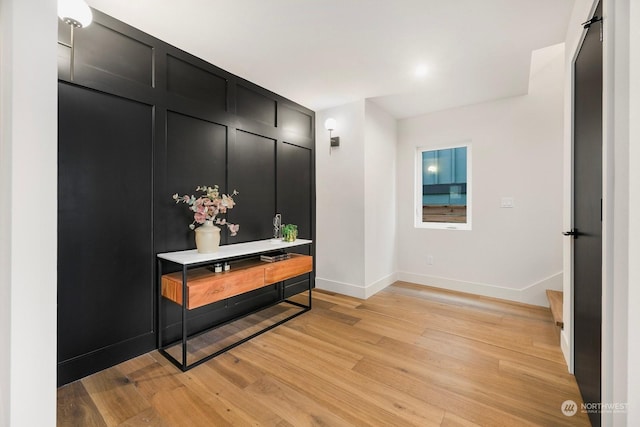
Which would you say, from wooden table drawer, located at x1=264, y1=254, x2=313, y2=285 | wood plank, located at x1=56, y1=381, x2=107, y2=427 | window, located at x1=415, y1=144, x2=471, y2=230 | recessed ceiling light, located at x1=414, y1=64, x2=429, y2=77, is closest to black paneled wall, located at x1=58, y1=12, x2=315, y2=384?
wood plank, located at x1=56, y1=381, x2=107, y2=427

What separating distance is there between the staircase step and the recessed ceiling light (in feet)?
7.89

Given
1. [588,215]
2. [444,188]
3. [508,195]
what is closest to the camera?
[588,215]

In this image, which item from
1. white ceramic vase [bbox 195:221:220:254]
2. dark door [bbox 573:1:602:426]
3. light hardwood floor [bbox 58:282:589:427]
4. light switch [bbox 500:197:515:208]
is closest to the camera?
dark door [bbox 573:1:602:426]

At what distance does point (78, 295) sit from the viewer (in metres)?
1.76

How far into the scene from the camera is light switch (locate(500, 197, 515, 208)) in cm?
325

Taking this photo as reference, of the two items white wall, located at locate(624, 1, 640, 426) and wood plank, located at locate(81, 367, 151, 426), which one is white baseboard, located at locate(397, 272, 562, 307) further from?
wood plank, located at locate(81, 367, 151, 426)

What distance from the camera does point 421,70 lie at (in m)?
2.57

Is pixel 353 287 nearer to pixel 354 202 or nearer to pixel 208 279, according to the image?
pixel 354 202

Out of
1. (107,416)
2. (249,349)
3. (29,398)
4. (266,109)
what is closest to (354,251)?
(249,349)

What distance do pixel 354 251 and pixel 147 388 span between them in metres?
2.34

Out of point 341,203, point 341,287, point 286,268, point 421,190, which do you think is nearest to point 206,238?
point 286,268

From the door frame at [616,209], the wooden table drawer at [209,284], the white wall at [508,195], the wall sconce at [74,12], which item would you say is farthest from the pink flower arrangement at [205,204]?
the white wall at [508,195]

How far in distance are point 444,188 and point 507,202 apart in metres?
0.78

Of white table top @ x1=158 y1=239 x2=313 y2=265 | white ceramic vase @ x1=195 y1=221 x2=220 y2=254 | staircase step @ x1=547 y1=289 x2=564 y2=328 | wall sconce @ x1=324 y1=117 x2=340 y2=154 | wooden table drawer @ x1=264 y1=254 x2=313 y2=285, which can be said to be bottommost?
staircase step @ x1=547 y1=289 x2=564 y2=328
